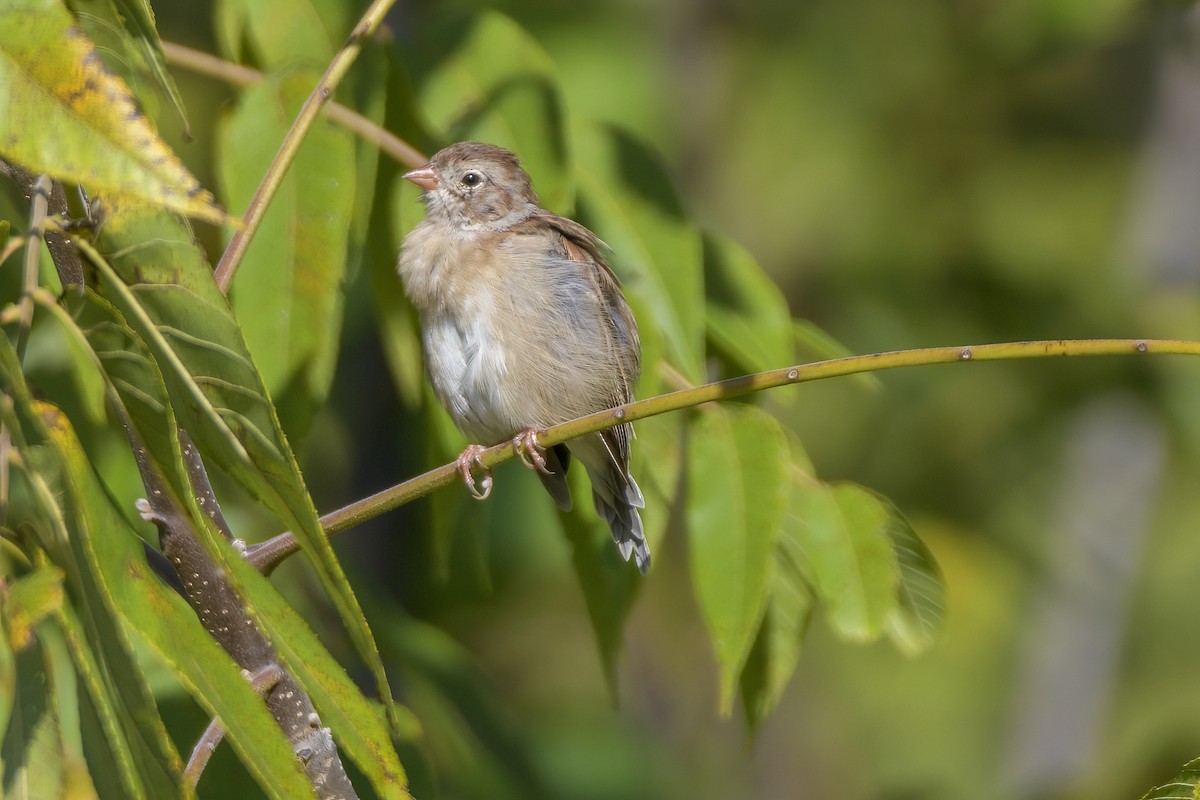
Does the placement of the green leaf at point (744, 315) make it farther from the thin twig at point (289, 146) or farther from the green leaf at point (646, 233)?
the thin twig at point (289, 146)

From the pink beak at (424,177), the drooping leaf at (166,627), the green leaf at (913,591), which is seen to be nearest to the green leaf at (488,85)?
the pink beak at (424,177)

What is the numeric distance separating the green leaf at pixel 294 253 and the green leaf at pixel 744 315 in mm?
970

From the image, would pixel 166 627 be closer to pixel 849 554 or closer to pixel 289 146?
pixel 289 146

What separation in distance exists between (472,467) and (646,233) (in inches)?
28.2

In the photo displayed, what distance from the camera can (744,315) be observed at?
11.4 feet

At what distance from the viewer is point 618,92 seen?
25.6 ft

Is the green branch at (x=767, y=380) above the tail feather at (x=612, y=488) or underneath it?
above

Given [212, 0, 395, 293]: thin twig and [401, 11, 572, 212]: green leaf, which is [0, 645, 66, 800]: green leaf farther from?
[401, 11, 572, 212]: green leaf

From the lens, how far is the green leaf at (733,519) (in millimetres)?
2844

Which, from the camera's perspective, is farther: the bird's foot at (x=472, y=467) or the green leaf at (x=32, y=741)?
the bird's foot at (x=472, y=467)

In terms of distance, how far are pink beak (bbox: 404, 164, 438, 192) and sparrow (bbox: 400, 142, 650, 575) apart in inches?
5.4

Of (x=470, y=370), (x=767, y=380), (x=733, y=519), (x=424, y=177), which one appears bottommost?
(x=733, y=519)

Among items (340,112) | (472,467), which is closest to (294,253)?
(340,112)

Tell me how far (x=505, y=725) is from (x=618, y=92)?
4568 millimetres
